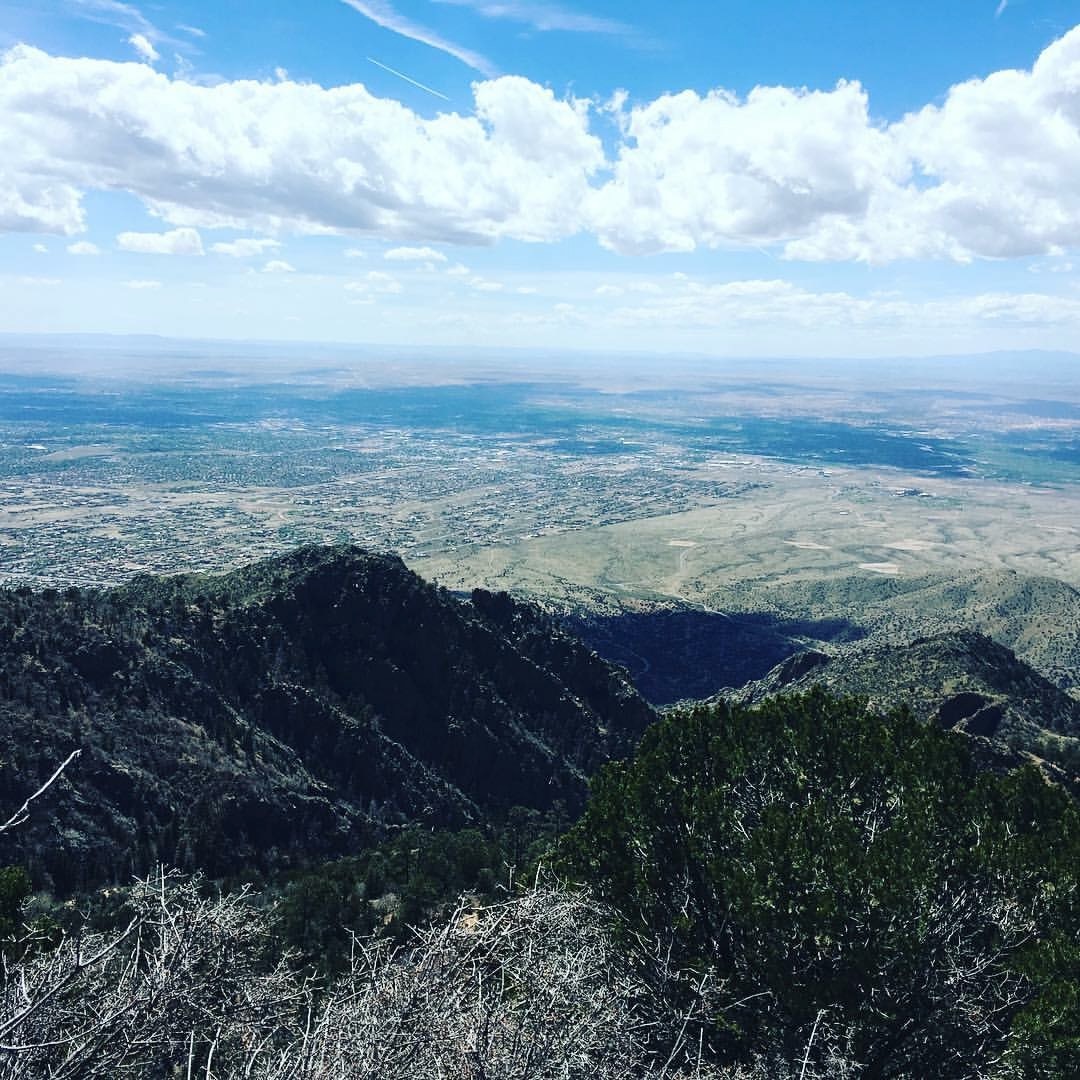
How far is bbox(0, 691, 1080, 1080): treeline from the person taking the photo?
11812 millimetres

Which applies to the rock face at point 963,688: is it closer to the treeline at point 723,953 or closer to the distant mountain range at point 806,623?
the distant mountain range at point 806,623

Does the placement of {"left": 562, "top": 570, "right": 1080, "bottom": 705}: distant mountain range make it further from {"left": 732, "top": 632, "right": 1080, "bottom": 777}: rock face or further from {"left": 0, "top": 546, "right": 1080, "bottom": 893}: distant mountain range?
{"left": 0, "top": 546, "right": 1080, "bottom": 893}: distant mountain range

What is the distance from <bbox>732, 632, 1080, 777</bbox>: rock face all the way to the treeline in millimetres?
32325

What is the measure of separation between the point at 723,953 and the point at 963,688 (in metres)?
57.3

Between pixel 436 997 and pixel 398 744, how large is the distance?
51.1 m

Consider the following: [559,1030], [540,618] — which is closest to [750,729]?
[559,1030]

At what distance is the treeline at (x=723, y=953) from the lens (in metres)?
11.8

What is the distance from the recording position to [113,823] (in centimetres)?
4297

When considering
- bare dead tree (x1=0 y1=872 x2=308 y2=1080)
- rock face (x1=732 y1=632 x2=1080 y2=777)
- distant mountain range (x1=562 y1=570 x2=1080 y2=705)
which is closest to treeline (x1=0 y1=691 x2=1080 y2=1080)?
bare dead tree (x1=0 y1=872 x2=308 y2=1080)

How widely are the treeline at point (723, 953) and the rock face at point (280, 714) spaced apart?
22442 millimetres

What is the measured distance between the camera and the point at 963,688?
6731 cm

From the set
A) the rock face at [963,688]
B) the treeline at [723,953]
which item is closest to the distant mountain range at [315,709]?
the rock face at [963,688]

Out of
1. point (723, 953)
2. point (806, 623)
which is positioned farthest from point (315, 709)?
point (806, 623)

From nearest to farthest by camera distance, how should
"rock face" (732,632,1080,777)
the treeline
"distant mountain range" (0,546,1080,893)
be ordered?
the treeline, "distant mountain range" (0,546,1080,893), "rock face" (732,632,1080,777)
